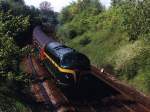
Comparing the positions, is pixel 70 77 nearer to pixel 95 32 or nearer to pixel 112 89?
pixel 112 89

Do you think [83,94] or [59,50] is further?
[59,50]

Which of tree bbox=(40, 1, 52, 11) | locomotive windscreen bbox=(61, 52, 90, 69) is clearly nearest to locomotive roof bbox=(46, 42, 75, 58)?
locomotive windscreen bbox=(61, 52, 90, 69)

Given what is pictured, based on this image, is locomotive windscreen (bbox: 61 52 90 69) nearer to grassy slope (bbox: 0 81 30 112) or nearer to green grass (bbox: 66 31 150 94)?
grassy slope (bbox: 0 81 30 112)

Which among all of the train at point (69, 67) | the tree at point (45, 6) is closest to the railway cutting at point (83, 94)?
the train at point (69, 67)

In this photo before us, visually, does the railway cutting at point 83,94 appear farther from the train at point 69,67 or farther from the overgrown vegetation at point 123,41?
the overgrown vegetation at point 123,41

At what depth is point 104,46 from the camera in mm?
39375

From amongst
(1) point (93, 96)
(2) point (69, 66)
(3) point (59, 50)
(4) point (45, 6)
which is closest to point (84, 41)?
(3) point (59, 50)

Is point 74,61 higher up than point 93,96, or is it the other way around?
point 74,61

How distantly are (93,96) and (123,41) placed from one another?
12.9 m

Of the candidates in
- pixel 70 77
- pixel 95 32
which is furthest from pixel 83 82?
pixel 95 32

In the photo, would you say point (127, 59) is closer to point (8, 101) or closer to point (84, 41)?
point (8, 101)

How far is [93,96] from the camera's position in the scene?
24.4 meters

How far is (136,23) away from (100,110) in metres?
14.0

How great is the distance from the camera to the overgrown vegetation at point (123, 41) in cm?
2817
